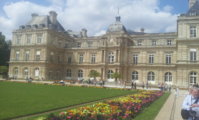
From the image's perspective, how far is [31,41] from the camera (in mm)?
49625

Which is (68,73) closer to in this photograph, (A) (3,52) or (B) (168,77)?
(A) (3,52)

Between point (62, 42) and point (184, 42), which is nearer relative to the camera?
point (184, 42)

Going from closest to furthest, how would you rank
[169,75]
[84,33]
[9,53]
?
1. [169,75]
2. [9,53]
3. [84,33]

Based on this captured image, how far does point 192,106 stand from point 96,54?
4558 centimetres

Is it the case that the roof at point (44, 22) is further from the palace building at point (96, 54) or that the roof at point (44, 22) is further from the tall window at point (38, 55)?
the tall window at point (38, 55)

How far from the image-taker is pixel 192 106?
4711mm

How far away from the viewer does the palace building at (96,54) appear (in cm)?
4352

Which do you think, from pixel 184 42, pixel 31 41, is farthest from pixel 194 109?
pixel 31 41

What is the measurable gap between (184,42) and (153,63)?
30.9 feet

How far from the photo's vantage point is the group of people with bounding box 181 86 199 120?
468 cm

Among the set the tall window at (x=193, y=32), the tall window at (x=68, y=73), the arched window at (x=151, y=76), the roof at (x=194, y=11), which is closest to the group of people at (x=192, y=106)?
the tall window at (x=193, y=32)

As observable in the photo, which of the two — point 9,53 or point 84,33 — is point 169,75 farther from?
point 9,53

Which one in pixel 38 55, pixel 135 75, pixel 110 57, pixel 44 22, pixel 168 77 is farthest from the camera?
pixel 44 22

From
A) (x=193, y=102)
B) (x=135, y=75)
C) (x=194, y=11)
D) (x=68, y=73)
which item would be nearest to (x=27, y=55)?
(x=68, y=73)
